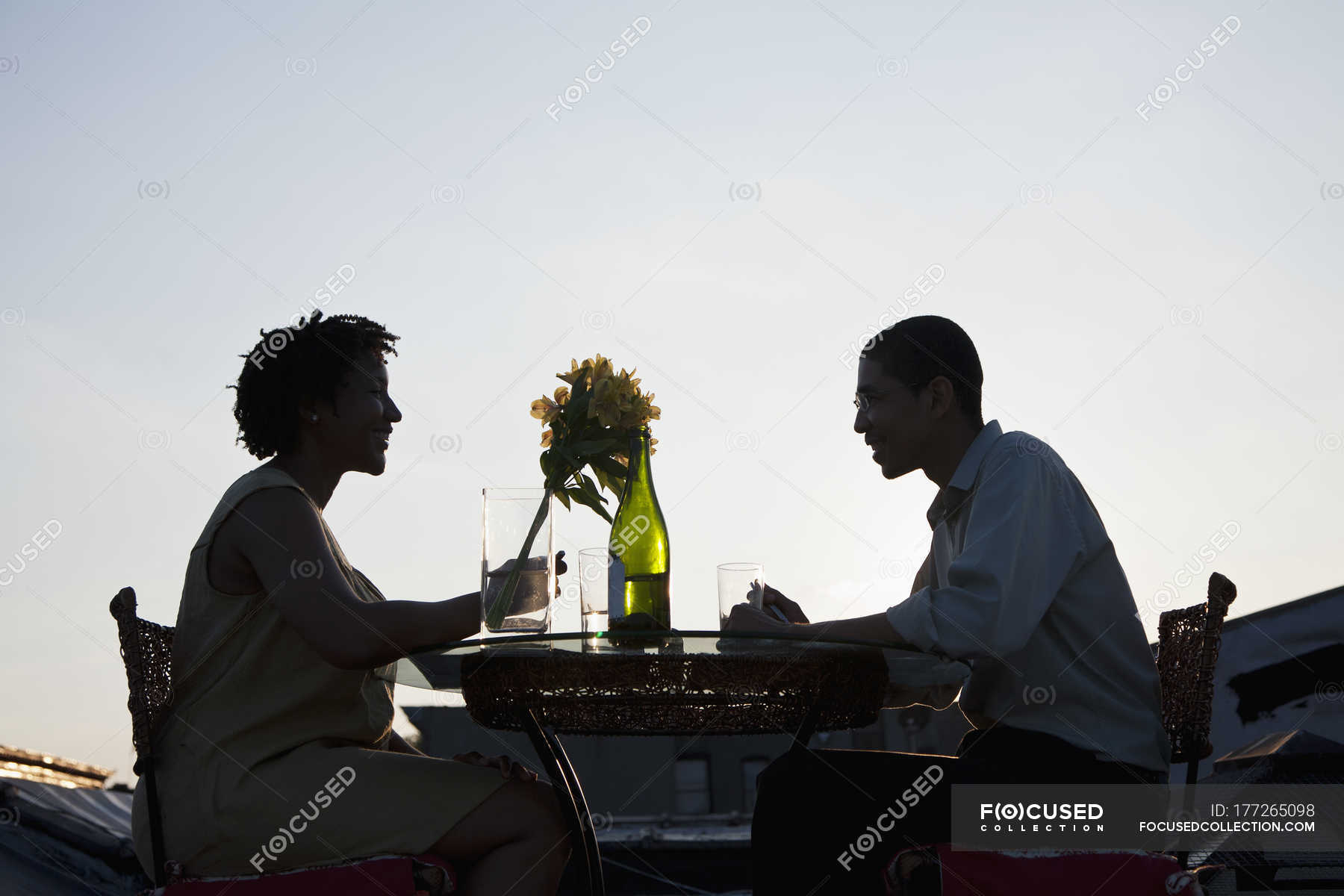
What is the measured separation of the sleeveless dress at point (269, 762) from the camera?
2.03m

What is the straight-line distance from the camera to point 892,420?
8.87 feet

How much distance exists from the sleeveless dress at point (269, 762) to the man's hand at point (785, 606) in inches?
30.9

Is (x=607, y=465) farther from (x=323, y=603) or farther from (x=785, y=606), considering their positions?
(x=323, y=603)

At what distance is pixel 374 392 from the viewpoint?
268 centimetres

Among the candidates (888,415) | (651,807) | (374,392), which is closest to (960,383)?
(888,415)

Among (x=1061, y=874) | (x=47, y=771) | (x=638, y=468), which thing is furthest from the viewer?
(x=47, y=771)

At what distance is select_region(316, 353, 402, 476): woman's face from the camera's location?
2.62 metres

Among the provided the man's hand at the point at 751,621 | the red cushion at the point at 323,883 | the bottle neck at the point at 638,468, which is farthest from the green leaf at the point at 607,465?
the red cushion at the point at 323,883

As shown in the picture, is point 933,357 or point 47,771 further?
point 47,771

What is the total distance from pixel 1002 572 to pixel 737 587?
62 cm

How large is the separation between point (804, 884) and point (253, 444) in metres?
1.60

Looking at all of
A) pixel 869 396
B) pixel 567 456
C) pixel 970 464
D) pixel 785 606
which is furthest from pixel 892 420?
pixel 567 456

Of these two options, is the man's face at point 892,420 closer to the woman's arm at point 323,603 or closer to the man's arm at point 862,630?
the man's arm at point 862,630

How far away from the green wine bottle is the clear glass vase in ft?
0.54
